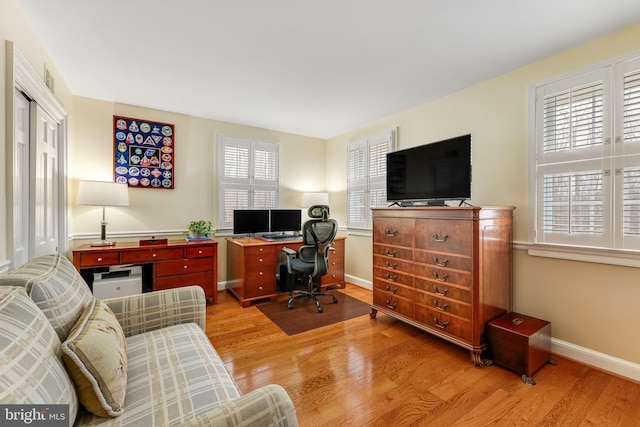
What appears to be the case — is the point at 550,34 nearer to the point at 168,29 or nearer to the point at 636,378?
the point at 636,378

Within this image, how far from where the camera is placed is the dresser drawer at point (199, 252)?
337 centimetres

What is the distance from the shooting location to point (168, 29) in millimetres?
2055

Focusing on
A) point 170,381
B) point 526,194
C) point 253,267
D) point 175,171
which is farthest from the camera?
point 175,171

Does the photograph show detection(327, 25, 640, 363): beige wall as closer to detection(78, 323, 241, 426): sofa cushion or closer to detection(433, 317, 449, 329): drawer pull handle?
detection(433, 317, 449, 329): drawer pull handle

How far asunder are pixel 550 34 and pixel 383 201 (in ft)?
7.74

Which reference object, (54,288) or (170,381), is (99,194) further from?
(170,381)

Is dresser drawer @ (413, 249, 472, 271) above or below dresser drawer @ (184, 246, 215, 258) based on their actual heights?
above

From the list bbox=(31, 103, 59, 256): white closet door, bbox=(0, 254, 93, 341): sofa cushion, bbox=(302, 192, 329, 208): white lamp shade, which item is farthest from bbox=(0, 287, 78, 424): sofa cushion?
bbox=(302, 192, 329, 208): white lamp shade

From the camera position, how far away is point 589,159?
2.19 m

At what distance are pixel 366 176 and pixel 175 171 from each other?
269 cm

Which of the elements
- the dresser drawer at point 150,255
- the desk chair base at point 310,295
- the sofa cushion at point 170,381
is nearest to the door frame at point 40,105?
the dresser drawer at point 150,255

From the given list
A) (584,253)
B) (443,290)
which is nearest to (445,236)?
(443,290)

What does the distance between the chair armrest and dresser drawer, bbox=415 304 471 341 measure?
1.88 metres

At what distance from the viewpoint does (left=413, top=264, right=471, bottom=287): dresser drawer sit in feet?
7.45
